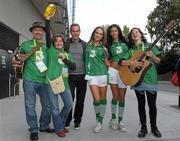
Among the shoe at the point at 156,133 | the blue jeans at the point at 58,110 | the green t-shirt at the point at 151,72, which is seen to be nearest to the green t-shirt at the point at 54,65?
the blue jeans at the point at 58,110

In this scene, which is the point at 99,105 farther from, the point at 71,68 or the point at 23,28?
the point at 23,28

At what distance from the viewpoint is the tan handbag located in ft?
23.1

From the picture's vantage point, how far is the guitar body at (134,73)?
706 centimetres

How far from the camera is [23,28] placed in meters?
19.1

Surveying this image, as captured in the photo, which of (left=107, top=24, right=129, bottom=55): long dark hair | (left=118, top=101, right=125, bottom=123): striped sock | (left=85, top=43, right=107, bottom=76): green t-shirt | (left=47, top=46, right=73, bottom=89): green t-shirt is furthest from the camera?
(left=118, top=101, right=125, bottom=123): striped sock

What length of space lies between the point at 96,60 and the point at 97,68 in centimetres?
14

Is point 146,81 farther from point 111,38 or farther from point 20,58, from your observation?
point 20,58

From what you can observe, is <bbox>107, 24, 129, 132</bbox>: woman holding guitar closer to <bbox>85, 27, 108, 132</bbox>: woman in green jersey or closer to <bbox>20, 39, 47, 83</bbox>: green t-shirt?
<bbox>85, 27, 108, 132</bbox>: woman in green jersey

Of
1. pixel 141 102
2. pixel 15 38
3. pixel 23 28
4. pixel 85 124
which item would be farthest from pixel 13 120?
pixel 23 28

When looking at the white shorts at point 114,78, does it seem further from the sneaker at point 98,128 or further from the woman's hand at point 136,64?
the sneaker at point 98,128

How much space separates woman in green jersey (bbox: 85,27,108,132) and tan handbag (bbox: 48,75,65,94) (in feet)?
2.31

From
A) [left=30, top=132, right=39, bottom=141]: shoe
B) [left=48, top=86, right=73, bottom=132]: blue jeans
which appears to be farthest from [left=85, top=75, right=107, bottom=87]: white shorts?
[left=30, top=132, right=39, bottom=141]: shoe

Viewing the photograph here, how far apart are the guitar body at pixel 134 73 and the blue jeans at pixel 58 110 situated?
977mm

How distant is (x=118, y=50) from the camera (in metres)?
7.64
